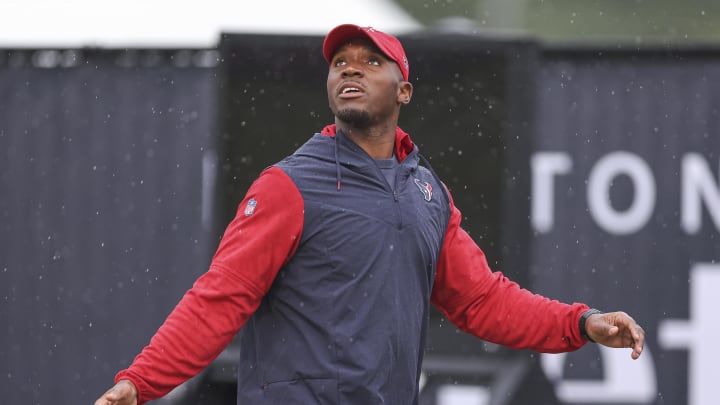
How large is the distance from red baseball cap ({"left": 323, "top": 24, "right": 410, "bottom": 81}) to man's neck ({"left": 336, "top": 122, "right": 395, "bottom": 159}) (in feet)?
0.66

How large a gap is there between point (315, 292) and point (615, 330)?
0.92 metres

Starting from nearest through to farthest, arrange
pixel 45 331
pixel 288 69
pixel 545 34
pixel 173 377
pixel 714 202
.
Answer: pixel 173 377 < pixel 288 69 < pixel 714 202 < pixel 45 331 < pixel 545 34

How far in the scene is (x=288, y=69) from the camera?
20.3 ft

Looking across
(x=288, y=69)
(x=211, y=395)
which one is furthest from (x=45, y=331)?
(x=288, y=69)

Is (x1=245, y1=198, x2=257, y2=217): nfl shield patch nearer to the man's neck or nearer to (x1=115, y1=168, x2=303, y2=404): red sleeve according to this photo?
(x1=115, y1=168, x2=303, y2=404): red sleeve

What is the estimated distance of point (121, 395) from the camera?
277 centimetres

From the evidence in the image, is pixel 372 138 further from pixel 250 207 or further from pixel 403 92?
pixel 250 207

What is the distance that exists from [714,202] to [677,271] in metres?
0.66

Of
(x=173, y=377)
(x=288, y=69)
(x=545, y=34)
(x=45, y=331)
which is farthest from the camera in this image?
(x=545, y=34)

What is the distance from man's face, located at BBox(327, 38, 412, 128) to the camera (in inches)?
127

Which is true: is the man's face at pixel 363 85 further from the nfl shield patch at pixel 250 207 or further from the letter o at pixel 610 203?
the letter o at pixel 610 203

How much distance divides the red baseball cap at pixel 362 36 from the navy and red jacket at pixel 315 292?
0.28m

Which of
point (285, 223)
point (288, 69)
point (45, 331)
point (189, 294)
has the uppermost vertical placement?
point (288, 69)

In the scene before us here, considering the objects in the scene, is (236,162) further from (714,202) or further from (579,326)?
(714,202)
